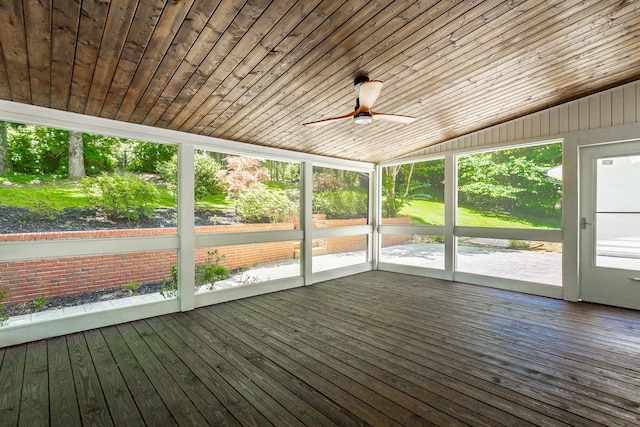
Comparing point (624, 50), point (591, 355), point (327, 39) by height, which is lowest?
point (591, 355)

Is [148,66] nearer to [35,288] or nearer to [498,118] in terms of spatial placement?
[35,288]

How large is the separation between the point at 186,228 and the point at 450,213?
4578 mm

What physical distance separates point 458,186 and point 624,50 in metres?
2.97

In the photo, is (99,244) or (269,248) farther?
(269,248)

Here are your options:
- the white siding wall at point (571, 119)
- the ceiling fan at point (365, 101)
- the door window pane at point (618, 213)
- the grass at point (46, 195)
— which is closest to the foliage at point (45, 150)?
the grass at point (46, 195)

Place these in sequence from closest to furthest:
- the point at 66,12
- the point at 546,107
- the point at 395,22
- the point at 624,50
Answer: the point at 66,12, the point at 395,22, the point at 624,50, the point at 546,107

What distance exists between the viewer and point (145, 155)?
4.14 m

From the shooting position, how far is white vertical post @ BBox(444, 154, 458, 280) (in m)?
5.89

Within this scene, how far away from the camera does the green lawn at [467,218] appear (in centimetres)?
505

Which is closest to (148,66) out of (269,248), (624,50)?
(269,248)

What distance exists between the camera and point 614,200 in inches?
170

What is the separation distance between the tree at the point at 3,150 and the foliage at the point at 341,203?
417 cm

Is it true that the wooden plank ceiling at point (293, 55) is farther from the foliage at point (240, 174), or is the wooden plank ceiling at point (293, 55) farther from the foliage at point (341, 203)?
the foliage at point (341, 203)

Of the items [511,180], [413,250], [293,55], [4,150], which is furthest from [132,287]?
[511,180]
